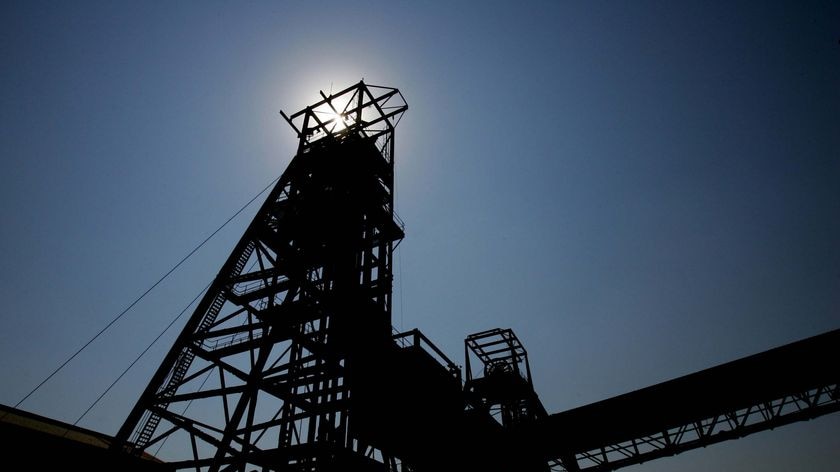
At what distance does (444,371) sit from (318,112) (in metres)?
11.6

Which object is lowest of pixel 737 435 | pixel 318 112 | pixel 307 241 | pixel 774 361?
pixel 737 435

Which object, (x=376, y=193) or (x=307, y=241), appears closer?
(x=307, y=241)

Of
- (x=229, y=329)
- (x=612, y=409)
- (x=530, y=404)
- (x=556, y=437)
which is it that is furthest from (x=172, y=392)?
(x=530, y=404)

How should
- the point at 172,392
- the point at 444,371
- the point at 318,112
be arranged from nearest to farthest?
A: the point at 172,392
the point at 444,371
the point at 318,112

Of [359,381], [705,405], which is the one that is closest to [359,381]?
[359,381]

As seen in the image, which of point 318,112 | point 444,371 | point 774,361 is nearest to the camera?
point 774,361

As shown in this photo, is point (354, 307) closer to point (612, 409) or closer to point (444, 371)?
point (444, 371)

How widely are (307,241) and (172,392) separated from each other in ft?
19.5

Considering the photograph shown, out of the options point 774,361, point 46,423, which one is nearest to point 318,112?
point 46,423

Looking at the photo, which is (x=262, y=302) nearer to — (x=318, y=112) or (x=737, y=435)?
(x=318, y=112)

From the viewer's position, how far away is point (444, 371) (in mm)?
14508

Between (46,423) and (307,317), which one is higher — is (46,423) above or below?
below

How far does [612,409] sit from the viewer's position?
45.1 feet

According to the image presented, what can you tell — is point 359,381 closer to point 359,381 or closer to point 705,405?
point 359,381
